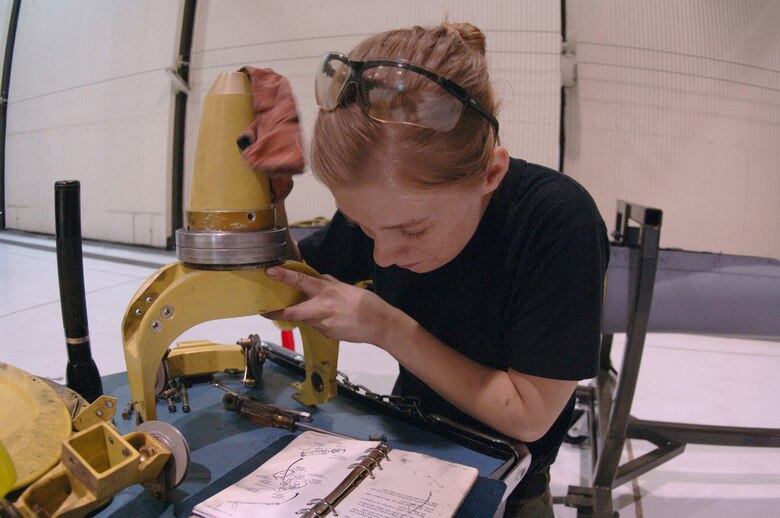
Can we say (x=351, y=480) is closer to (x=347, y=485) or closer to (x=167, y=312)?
(x=347, y=485)

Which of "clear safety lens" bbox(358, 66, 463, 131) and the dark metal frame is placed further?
the dark metal frame

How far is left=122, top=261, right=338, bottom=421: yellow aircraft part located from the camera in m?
0.52

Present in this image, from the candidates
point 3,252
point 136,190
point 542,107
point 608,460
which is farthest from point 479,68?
point 3,252

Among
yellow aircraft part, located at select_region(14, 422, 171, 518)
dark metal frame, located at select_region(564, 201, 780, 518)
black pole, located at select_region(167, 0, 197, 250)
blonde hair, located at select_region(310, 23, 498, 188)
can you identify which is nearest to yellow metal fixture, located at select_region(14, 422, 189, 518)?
yellow aircraft part, located at select_region(14, 422, 171, 518)

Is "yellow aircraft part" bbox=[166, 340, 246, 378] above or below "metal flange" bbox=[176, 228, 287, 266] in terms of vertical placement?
below

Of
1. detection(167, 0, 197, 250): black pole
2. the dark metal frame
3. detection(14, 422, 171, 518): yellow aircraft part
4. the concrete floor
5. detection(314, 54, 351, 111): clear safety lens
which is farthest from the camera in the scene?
detection(167, 0, 197, 250): black pole

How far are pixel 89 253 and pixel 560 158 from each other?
2.58m

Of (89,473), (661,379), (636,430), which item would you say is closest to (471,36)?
(89,473)

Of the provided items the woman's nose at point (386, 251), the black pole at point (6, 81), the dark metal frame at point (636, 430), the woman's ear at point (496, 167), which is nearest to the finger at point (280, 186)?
the woman's nose at point (386, 251)

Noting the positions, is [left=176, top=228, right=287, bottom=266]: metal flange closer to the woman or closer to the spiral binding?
the woman

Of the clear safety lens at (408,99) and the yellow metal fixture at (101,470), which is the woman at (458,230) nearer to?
the clear safety lens at (408,99)

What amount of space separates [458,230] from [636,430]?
2.62 feet

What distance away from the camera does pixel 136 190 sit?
2641mm

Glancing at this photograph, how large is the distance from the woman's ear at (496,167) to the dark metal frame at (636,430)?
19.2 inches
